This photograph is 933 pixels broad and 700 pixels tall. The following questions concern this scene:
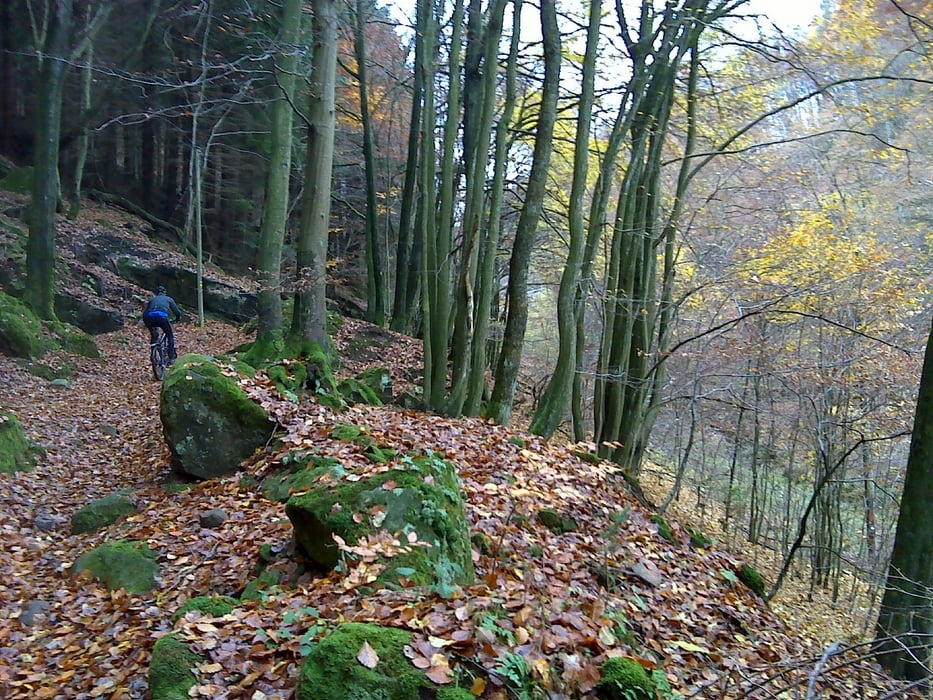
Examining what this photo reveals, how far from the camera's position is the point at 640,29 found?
1277cm

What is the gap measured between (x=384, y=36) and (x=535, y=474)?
18.9 metres

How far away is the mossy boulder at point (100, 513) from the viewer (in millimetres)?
7629

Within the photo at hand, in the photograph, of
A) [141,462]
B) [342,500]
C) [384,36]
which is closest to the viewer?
[342,500]

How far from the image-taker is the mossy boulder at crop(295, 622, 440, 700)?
313 centimetres

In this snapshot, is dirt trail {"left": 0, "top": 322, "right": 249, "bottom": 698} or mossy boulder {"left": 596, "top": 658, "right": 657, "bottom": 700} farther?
dirt trail {"left": 0, "top": 322, "right": 249, "bottom": 698}

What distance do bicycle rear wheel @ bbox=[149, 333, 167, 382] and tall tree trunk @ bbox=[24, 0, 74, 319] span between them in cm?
269

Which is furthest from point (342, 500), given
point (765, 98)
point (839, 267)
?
point (839, 267)

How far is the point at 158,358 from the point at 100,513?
24.5 feet

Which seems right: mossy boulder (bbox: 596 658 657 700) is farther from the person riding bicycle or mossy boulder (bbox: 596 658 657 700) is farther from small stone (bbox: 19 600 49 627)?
the person riding bicycle

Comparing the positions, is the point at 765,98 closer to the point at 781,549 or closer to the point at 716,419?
the point at 716,419

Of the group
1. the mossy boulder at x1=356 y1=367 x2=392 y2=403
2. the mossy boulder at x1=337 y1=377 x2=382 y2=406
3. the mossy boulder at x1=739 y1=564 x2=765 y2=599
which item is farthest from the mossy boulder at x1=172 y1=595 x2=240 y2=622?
the mossy boulder at x1=356 y1=367 x2=392 y2=403

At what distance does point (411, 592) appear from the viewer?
4230 mm

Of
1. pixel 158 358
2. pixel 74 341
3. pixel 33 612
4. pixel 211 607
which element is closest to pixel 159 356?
pixel 158 358

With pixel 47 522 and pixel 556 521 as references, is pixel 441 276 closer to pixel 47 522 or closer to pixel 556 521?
pixel 556 521
